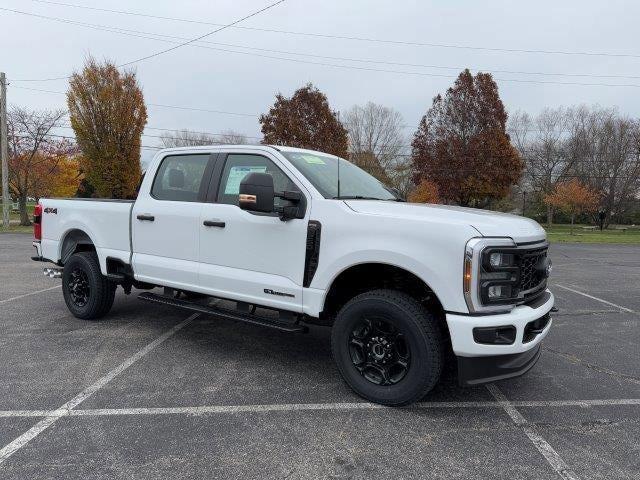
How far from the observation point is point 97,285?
572 centimetres

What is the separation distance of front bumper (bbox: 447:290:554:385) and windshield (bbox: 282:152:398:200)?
58.7 inches

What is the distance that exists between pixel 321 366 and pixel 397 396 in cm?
115

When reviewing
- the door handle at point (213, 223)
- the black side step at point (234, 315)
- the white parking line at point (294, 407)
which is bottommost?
the white parking line at point (294, 407)

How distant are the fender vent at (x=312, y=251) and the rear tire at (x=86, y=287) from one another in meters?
3.03

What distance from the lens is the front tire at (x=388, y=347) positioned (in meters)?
3.43

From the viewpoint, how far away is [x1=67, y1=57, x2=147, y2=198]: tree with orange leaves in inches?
982

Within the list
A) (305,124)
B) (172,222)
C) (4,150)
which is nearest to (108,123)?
(4,150)

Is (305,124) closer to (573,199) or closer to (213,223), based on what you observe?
(573,199)

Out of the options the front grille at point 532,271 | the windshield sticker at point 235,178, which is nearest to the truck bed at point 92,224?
the windshield sticker at point 235,178

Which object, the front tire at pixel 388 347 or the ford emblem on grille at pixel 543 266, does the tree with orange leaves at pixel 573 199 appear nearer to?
the ford emblem on grille at pixel 543 266

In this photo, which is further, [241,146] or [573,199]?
[573,199]

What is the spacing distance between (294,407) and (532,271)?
6.73ft

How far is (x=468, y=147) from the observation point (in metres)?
33.7

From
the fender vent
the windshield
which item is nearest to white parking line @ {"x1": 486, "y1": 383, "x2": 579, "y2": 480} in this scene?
the fender vent
